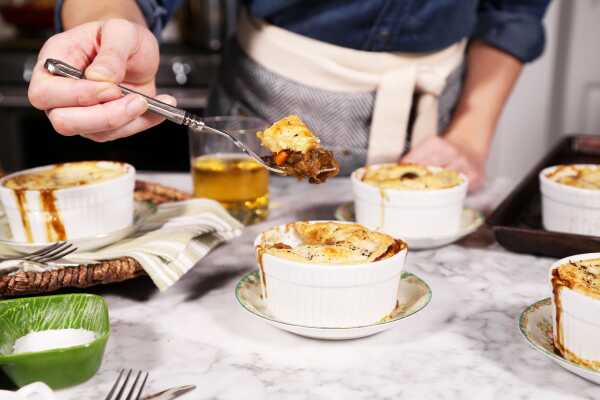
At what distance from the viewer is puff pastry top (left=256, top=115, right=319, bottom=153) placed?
106 cm

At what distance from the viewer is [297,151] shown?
3.50 feet

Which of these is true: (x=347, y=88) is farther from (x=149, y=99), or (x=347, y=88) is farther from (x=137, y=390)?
(x=137, y=390)

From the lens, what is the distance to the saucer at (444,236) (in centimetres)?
121

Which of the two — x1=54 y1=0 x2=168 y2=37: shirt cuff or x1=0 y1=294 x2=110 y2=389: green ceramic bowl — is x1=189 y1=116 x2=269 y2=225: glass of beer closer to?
x1=54 y1=0 x2=168 y2=37: shirt cuff

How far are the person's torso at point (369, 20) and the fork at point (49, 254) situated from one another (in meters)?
0.80

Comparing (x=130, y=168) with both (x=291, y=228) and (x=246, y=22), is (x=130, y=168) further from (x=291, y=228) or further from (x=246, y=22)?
(x=246, y=22)

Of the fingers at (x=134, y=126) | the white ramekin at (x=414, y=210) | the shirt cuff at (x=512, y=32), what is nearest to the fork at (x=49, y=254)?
the fingers at (x=134, y=126)

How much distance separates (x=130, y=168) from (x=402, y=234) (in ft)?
1.53

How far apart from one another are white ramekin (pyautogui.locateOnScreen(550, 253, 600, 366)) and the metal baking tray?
0.33m

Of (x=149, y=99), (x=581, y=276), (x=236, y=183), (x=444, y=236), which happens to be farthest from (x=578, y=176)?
(x=149, y=99)

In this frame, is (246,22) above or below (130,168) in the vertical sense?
above

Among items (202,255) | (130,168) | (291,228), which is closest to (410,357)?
(291,228)

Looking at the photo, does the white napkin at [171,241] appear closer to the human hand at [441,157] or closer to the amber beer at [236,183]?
the amber beer at [236,183]

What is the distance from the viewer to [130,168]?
1.22m
